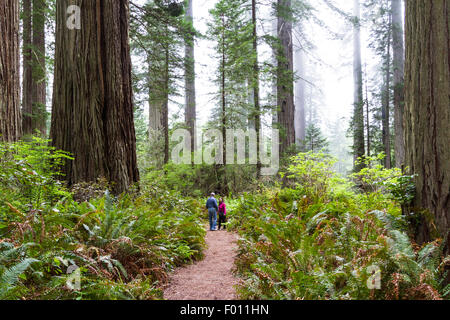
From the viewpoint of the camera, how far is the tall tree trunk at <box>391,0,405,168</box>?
16688mm

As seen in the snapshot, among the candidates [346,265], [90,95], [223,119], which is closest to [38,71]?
[90,95]

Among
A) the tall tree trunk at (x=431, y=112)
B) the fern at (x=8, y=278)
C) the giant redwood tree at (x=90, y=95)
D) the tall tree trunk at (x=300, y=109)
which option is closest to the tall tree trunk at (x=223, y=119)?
the giant redwood tree at (x=90, y=95)

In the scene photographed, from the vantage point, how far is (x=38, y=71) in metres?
9.81

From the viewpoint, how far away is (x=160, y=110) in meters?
Result: 19.1

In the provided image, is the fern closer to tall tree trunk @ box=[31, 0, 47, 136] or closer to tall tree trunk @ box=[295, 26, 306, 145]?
tall tree trunk @ box=[31, 0, 47, 136]

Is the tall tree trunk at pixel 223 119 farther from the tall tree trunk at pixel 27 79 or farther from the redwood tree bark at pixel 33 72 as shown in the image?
the tall tree trunk at pixel 27 79

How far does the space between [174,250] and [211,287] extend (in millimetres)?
1083

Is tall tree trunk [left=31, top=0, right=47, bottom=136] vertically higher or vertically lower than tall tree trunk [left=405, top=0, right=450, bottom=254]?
higher

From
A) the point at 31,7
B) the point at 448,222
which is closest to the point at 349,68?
the point at 31,7

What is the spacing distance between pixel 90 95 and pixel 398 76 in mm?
19359

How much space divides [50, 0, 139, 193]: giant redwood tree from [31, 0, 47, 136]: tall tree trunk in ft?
15.5

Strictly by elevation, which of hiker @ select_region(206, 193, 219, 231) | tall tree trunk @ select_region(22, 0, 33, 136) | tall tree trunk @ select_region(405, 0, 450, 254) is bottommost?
hiker @ select_region(206, 193, 219, 231)

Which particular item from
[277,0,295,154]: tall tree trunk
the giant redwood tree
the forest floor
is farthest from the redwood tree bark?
[277,0,295,154]: tall tree trunk

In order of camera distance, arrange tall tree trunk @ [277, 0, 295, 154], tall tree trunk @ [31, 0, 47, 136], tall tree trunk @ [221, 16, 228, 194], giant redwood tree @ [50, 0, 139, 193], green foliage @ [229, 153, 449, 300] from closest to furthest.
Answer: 1. green foliage @ [229, 153, 449, 300]
2. giant redwood tree @ [50, 0, 139, 193]
3. tall tree trunk @ [31, 0, 47, 136]
4. tall tree trunk @ [277, 0, 295, 154]
5. tall tree trunk @ [221, 16, 228, 194]
